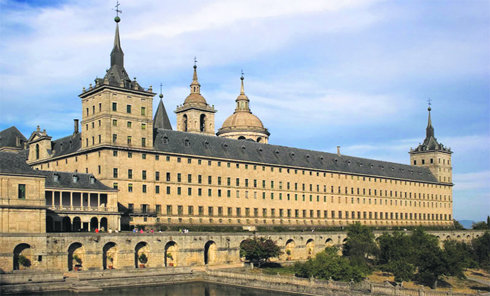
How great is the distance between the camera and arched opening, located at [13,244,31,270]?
67.4 m

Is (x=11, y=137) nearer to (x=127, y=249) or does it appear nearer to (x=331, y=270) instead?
(x=127, y=249)

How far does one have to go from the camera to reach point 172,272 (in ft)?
253

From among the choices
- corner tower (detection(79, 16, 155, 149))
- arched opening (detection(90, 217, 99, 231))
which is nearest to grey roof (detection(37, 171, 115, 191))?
arched opening (detection(90, 217, 99, 231))

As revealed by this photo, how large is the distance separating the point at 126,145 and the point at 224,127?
60462 millimetres

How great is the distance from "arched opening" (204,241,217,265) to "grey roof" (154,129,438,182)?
1842cm

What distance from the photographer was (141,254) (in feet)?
259

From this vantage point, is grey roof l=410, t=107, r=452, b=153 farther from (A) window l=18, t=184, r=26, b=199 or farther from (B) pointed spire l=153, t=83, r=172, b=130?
(A) window l=18, t=184, r=26, b=199

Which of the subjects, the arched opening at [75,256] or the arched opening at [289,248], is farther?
the arched opening at [289,248]

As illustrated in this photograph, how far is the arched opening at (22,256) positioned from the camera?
67438mm

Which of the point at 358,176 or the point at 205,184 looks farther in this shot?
the point at 358,176

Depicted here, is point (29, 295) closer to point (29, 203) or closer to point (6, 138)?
point (29, 203)

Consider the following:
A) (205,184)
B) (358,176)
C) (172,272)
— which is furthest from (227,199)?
(358,176)

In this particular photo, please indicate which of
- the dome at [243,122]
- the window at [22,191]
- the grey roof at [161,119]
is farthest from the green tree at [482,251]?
the window at [22,191]

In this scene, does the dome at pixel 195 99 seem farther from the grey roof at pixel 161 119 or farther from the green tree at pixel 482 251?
the green tree at pixel 482 251
